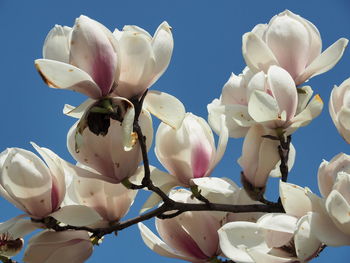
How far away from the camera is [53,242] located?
73cm

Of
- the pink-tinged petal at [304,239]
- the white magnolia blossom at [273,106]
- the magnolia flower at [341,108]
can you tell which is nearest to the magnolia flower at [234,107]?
the white magnolia blossom at [273,106]

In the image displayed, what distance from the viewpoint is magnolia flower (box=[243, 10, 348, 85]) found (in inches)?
29.0

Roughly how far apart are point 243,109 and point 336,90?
12 centimetres

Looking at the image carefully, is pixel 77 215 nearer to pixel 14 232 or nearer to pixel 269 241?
pixel 14 232

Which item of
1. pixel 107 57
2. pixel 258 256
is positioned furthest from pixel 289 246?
pixel 107 57

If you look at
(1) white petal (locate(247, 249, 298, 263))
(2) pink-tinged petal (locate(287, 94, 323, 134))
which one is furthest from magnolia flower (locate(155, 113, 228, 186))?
(1) white petal (locate(247, 249, 298, 263))

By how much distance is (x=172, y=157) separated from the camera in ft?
2.59

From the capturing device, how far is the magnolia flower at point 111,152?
0.72 m

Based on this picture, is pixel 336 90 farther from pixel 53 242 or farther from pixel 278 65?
pixel 53 242

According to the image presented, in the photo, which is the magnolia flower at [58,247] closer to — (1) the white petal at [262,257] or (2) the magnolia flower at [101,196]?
(2) the magnolia flower at [101,196]

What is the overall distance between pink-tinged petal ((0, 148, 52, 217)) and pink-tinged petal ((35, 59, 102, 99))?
12cm

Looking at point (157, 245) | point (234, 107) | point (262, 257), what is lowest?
point (157, 245)

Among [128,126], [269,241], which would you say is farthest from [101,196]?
[269,241]

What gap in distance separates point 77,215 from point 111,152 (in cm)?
9
